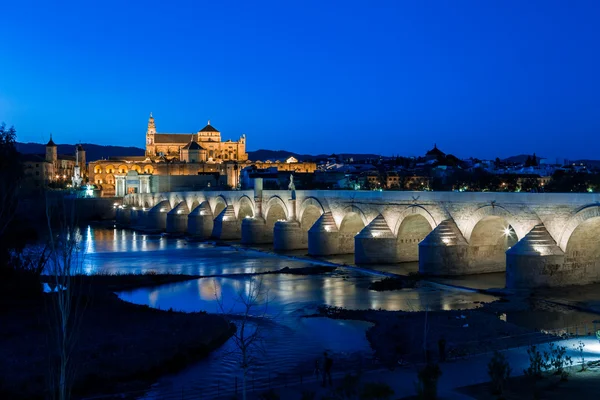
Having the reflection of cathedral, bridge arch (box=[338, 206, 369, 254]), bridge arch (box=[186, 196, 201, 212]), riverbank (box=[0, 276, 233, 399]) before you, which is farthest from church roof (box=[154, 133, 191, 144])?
riverbank (box=[0, 276, 233, 399])

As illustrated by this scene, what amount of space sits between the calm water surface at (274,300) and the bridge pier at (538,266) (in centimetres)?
126

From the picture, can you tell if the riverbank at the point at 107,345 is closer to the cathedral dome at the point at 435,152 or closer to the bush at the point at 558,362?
the bush at the point at 558,362

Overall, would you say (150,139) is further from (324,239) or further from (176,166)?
(324,239)

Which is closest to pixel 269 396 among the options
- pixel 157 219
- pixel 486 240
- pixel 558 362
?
pixel 558 362

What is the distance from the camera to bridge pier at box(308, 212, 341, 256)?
33.8m

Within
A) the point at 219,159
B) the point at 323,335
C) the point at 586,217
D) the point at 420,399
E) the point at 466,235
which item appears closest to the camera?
the point at 420,399

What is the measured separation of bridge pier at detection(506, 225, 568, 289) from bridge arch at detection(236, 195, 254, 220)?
26.9m

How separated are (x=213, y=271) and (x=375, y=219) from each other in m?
7.61

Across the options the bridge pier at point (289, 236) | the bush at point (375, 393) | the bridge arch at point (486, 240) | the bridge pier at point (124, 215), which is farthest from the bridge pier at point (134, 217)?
the bush at point (375, 393)

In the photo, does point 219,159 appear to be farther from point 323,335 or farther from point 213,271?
point 323,335

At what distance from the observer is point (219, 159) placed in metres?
114

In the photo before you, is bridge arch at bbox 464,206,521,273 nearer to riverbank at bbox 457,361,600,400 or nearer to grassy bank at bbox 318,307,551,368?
grassy bank at bbox 318,307,551,368

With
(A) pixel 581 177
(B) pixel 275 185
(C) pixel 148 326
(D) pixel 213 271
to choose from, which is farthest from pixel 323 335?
(B) pixel 275 185

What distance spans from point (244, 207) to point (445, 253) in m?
24.6
